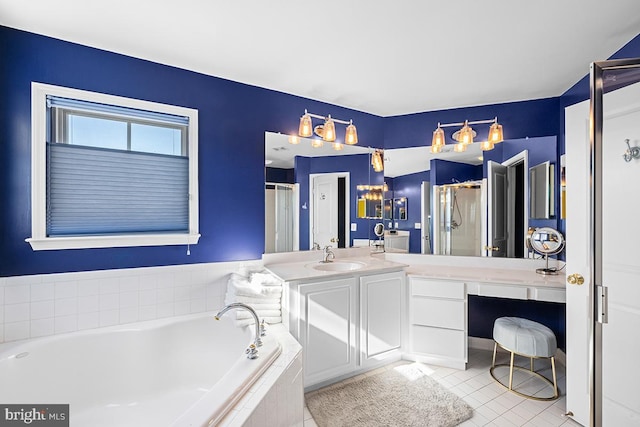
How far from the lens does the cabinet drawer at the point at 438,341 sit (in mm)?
2516

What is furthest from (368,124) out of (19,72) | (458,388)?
(19,72)

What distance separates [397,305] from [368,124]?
6.13 ft

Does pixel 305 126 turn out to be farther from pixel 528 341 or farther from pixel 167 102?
pixel 528 341

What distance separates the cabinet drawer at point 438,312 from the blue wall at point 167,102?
1.44m

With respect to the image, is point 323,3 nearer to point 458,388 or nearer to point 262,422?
point 262,422

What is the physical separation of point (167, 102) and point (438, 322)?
277 centimetres

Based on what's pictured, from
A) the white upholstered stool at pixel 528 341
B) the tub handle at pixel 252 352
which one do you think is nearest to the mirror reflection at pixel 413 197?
the white upholstered stool at pixel 528 341

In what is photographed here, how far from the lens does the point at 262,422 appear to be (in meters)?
1.37

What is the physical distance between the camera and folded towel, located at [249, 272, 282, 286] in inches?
86.3

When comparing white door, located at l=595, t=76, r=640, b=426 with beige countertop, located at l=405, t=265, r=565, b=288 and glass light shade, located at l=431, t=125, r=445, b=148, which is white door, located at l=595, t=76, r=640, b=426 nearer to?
beige countertop, located at l=405, t=265, r=565, b=288

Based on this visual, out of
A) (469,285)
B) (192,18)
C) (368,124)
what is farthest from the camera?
(368,124)

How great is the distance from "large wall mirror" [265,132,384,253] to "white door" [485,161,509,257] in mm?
1015

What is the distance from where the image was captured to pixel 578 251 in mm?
1900

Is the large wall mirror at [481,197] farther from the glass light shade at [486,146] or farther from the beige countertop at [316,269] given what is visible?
the beige countertop at [316,269]
